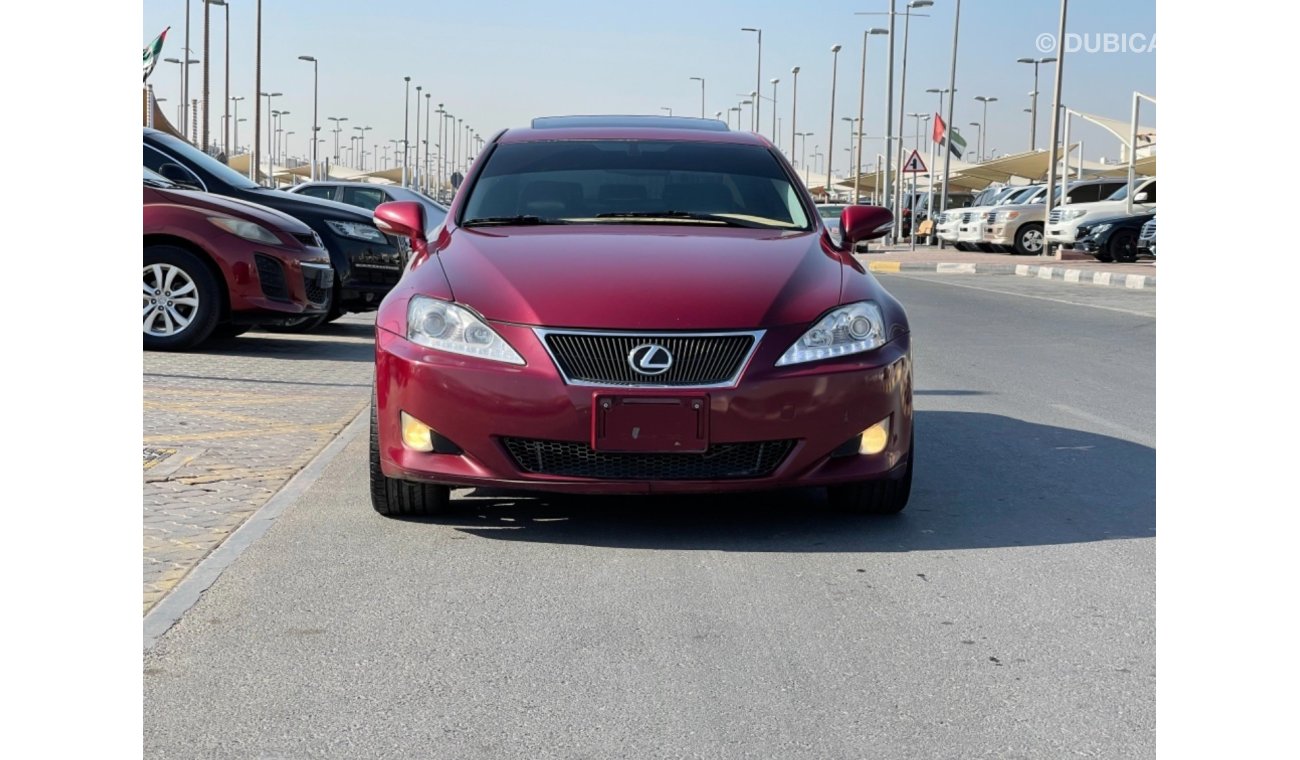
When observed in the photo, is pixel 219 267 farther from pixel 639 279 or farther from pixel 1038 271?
pixel 1038 271

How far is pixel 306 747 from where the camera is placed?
3623 mm

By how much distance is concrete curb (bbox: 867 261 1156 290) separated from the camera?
2675 centimetres

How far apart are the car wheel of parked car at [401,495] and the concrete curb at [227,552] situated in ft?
1.33

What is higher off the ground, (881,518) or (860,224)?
(860,224)

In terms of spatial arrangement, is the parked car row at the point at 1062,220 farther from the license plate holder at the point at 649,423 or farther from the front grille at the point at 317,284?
the license plate holder at the point at 649,423

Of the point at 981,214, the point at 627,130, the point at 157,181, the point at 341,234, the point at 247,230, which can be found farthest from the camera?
the point at 981,214

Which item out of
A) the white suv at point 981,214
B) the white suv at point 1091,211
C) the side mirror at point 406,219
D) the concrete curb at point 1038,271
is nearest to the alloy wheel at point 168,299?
the side mirror at point 406,219

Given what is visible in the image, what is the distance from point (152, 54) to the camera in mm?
30969

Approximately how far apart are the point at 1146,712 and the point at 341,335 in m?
11.8

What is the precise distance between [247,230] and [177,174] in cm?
193

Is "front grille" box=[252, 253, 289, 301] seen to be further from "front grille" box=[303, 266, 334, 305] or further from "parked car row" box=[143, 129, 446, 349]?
"front grille" box=[303, 266, 334, 305]

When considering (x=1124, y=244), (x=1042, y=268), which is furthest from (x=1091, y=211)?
(x=1042, y=268)

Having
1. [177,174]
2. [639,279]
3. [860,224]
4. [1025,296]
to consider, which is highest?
[177,174]
